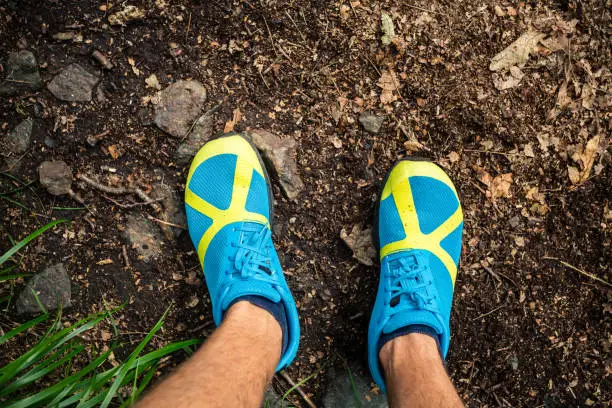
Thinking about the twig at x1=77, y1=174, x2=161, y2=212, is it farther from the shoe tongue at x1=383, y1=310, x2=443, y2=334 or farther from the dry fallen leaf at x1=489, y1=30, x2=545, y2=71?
the dry fallen leaf at x1=489, y1=30, x2=545, y2=71

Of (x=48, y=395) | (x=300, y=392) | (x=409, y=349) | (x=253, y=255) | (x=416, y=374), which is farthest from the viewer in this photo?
(x=300, y=392)

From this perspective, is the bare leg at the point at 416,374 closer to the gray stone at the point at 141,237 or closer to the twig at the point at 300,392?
the twig at the point at 300,392

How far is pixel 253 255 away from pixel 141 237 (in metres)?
0.52

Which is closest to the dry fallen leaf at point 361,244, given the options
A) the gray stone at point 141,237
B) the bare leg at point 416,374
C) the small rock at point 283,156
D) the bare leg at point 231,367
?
the small rock at point 283,156

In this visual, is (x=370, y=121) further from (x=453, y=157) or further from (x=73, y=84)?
(x=73, y=84)

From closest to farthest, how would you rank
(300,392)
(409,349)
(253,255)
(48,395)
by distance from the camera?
(48,395) < (409,349) < (253,255) < (300,392)

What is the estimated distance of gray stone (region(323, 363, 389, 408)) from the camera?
6.57ft

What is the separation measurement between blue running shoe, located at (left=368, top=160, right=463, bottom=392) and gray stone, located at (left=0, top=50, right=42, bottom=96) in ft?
5.31

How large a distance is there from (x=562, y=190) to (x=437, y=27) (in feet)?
3.14

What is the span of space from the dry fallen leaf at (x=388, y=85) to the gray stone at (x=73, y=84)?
127cm

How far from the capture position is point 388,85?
2.02m

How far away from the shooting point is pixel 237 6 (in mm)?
1973

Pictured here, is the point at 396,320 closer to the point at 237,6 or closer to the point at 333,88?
the point at 333,88

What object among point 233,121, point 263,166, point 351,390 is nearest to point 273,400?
point 351,390
